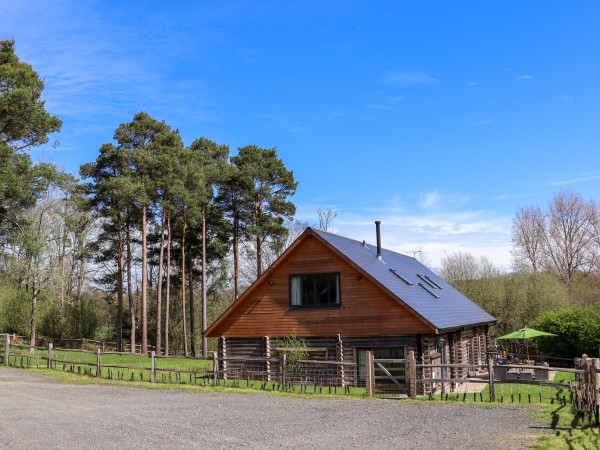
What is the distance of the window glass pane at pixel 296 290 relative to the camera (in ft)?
75.8

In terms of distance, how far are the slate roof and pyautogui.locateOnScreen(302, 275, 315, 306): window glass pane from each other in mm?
1808

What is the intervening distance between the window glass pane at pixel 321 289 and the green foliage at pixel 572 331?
602 inches

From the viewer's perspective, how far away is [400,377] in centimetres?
2133

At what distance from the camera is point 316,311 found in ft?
74.5

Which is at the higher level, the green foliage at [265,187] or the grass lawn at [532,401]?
the green foliage at [265,187]

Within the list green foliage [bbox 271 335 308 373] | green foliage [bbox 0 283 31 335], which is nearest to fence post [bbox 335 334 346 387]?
green foliage [bbox 271 335 308 373]

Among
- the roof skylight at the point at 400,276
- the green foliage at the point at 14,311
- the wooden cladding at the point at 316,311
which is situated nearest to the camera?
the wooden cladding at the point at 316,311

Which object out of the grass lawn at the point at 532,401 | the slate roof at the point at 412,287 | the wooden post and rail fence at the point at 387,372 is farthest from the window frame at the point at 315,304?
the grass lawn at the point at 532,401

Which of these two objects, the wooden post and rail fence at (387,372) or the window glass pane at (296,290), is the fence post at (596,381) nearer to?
the wooden post and rail fence at (387,372)

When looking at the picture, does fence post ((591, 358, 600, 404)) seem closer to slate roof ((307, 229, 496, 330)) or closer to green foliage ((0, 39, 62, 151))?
slate roof ((307, 229, 496, 330))

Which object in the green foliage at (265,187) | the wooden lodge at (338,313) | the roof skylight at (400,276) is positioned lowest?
the wooden lodge at (338,313)

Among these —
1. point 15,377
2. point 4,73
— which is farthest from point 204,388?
point 4,73

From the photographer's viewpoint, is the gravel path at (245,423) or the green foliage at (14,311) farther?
the green foliage at (14,311)

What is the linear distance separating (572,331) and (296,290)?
16617 mm
